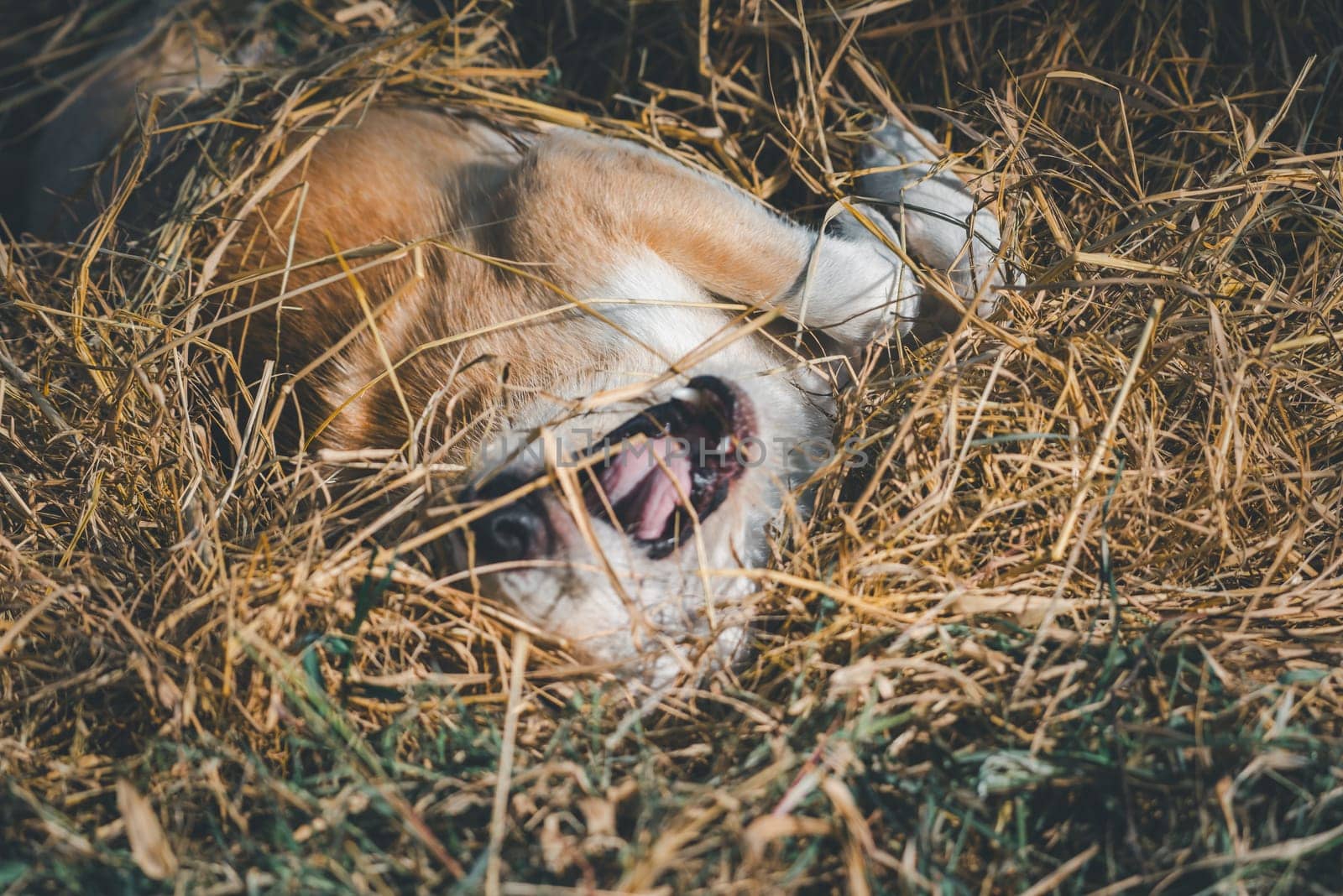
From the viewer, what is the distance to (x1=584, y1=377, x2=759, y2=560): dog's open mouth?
193 centimetres

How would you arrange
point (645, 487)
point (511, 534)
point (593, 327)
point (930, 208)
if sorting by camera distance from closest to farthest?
point (511, 534)
point (645, 487)
point (593, 327)
point (930, 208)

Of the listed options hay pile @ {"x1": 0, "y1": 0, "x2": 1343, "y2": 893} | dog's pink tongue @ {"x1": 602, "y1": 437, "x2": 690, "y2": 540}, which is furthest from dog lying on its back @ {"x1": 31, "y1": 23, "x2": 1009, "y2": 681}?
hay pile @ {"x1": 0, "y1": 0, "x2": 1343, "y2": 893}

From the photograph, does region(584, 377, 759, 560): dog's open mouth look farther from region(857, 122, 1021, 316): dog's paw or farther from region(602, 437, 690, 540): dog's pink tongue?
region(857, 122, 1021, 316): dog's paw

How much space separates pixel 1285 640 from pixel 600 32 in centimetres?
281

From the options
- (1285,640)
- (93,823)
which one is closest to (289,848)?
(93,823)

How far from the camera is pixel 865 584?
180cm

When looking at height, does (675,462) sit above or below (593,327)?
below

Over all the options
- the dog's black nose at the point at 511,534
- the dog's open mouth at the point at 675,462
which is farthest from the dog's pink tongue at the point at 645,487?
the dog's black nose at the point at 511,534

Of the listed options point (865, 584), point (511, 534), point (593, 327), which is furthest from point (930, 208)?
point (511, 534)

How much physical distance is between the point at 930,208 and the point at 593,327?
1018 mm

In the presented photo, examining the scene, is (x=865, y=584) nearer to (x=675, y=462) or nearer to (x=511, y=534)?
(x=675, y=462)

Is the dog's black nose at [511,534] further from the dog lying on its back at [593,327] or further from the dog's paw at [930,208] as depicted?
the dog's paw at [930,208]

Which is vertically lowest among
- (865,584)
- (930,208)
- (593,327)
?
(865,584)

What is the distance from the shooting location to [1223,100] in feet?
7.13
